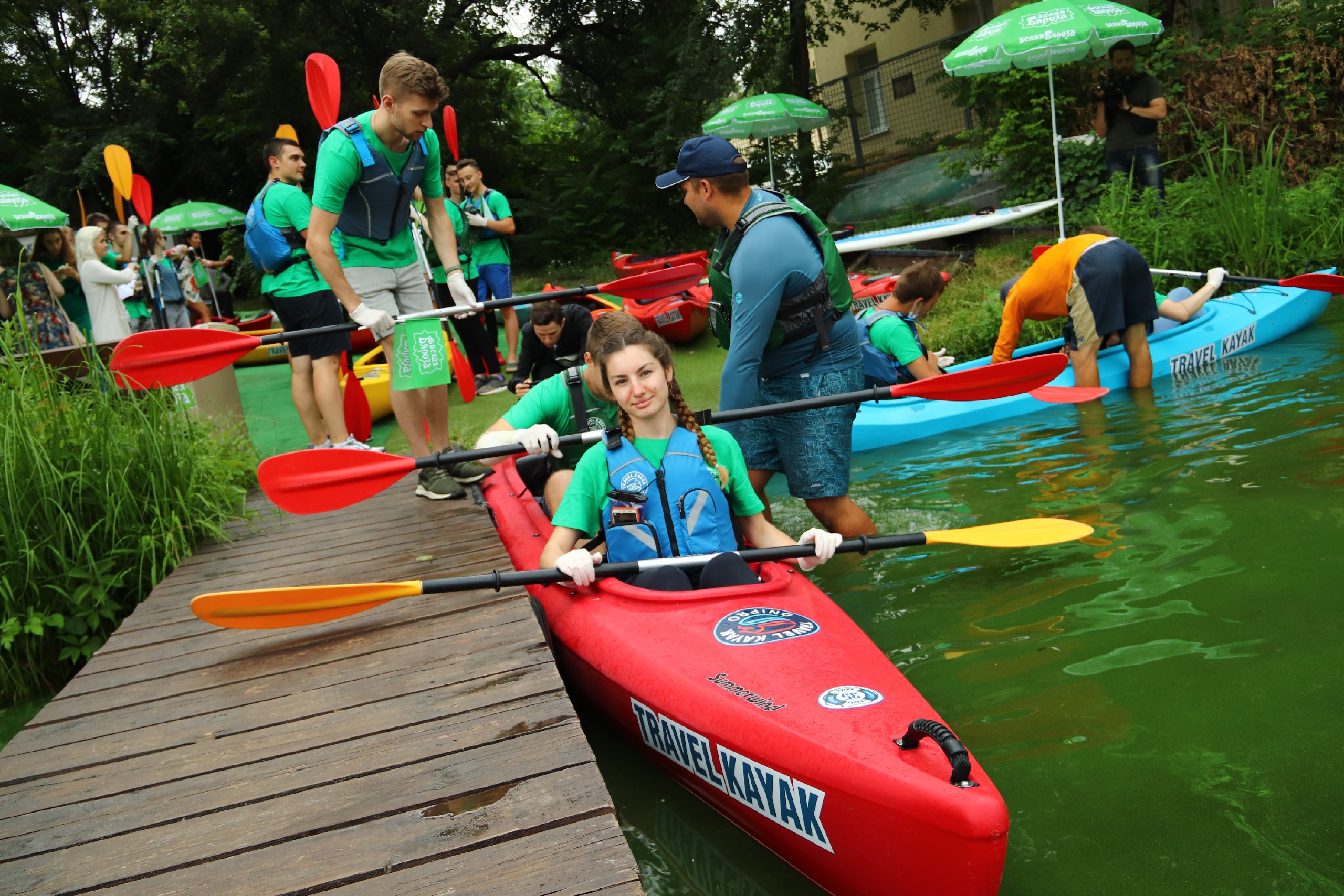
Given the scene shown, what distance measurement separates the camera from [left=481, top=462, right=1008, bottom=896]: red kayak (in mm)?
1940

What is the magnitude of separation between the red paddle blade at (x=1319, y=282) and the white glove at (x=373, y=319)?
5508mm

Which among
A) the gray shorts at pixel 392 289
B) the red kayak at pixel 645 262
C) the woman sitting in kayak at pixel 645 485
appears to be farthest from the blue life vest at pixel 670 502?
the red kayak at pixel 645 262

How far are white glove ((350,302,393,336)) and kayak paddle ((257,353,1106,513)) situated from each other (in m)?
0.65

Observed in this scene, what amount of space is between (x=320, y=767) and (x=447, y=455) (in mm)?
1407

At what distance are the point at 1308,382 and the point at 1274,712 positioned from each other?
3.99 m

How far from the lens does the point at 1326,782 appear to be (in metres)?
2.37

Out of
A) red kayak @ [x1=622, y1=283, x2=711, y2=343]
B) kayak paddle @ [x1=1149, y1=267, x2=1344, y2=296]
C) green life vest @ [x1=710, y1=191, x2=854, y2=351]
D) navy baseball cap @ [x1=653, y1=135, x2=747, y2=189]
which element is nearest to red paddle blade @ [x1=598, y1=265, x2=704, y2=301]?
green life vest @ [x1=710, y1=191, x2=854, y2=351]

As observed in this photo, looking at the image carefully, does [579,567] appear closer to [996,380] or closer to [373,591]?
[373,591]

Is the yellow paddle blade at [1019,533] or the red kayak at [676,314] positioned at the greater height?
the red kayak at [676,314]

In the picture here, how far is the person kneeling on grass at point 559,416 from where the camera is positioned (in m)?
3.39

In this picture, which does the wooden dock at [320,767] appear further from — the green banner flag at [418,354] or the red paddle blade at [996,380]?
the red paddle blade at [996,380]

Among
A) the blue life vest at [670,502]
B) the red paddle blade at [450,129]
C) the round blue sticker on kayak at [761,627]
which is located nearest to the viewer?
A: the round blue sticker on kayak at [761,627]

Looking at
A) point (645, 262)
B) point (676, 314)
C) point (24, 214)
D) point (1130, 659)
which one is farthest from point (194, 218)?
point (1130, 659)

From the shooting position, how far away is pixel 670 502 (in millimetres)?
3064
